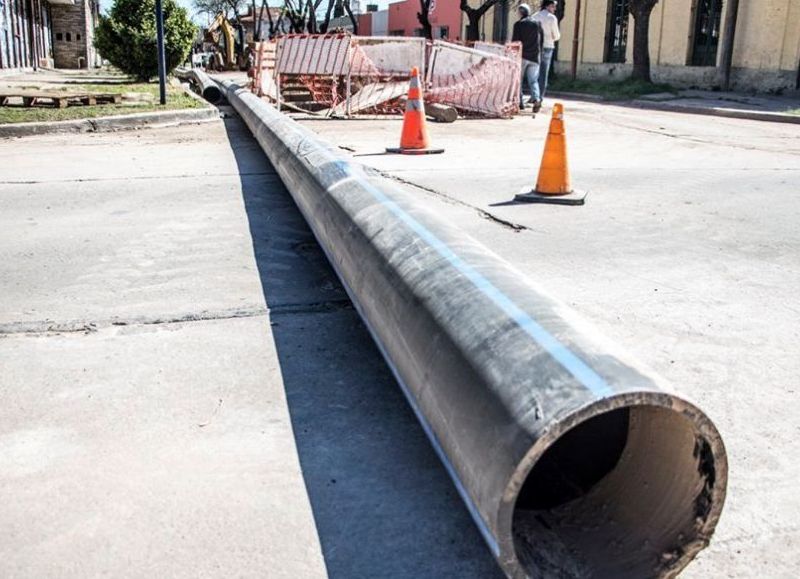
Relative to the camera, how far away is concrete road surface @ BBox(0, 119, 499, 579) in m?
2.04

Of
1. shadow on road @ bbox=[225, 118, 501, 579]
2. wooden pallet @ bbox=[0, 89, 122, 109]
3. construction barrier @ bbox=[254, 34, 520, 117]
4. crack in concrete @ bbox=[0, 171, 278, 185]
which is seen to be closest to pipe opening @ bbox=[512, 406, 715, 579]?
shadow on road @ bbox=[225, 118, 501, 579]

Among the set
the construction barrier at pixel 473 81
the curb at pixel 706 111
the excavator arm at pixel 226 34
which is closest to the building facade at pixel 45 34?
the excavator arm at pixel 226 34

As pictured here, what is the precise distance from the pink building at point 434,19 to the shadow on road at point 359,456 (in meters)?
38.8

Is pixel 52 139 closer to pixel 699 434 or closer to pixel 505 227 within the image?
pixel 505 227

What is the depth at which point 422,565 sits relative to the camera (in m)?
1.99

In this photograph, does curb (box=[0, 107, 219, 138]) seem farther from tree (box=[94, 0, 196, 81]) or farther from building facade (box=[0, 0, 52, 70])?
building facade (box=[0, 0, 52, 70])

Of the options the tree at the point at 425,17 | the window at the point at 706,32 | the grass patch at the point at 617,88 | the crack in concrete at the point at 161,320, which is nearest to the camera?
the crack in concrete at the point at 161,320

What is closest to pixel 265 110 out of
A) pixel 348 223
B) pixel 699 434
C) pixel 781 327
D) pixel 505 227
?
pixel 505 227

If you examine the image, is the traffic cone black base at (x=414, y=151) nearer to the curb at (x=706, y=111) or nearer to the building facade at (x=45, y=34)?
the curb at (x=706, y=111)

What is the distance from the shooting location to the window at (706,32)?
2478cm

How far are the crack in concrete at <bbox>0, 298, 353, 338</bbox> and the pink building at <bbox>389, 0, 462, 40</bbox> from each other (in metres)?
38.6

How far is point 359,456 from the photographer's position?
8.16ft

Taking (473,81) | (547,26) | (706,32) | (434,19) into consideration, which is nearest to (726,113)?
(547,26)

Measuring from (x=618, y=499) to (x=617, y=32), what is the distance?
30976 millimetres
